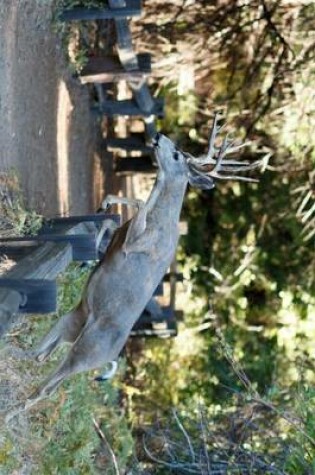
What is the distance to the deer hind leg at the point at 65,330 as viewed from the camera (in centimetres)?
569

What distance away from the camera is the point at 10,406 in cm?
681

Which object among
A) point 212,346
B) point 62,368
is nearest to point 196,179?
point 62,368

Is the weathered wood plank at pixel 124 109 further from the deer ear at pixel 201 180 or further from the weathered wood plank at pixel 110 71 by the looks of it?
the deer ear at pixel 201 180

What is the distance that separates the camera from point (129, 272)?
5.43 meters

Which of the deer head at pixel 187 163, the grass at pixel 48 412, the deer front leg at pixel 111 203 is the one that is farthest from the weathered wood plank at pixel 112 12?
the deer head at pixel 187 163

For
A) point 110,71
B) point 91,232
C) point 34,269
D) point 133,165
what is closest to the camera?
point 34,269

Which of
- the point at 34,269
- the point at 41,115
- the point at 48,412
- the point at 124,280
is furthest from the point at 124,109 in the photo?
the point at 34,269

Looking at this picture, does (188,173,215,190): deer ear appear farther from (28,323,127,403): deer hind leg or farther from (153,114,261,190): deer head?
(28,323,127,403): deer hind leg

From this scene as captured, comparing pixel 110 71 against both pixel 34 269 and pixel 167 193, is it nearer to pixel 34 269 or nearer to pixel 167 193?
pixel 167 193

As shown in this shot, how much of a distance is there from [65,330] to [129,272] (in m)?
Result: 0.73

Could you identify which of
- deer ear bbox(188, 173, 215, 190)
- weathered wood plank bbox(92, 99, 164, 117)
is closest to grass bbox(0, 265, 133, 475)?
weathered wood plank bbox(92, 99, 164, 117)

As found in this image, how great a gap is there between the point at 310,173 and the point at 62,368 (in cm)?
641

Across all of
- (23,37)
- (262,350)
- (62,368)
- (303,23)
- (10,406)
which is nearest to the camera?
(62,368)

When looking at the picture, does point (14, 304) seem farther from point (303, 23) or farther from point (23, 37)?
point (303, 23)
